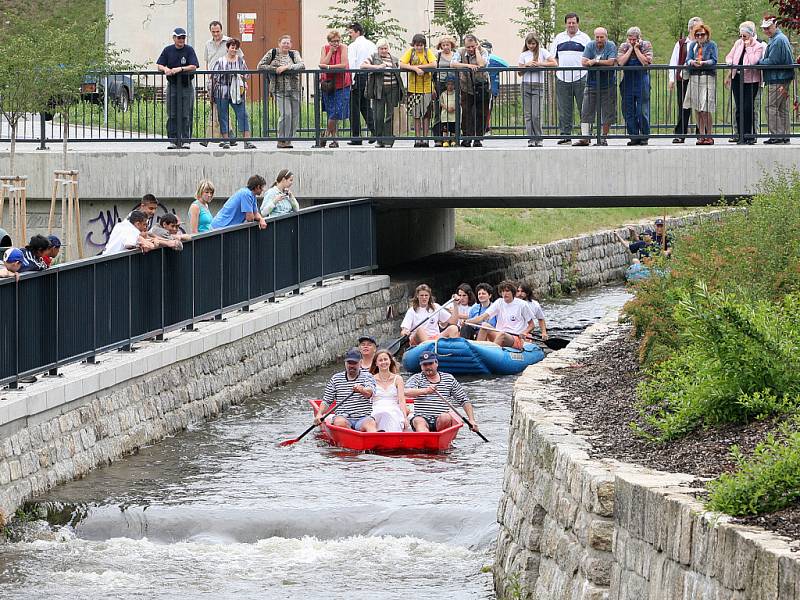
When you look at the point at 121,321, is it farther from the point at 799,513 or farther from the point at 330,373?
the point at 799,513

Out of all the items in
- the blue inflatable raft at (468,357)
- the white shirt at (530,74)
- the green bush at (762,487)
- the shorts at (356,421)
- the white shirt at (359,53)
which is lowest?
the blue inflatable raft at (468,357)

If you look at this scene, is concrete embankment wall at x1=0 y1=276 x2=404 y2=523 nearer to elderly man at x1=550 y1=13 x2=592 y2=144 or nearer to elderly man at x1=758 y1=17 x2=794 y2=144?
elderly man at x1=550 y1=13 x2=592 y2=144

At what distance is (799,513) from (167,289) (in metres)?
10.8

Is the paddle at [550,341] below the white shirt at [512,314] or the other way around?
below

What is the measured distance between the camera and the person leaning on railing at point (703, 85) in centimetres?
2319

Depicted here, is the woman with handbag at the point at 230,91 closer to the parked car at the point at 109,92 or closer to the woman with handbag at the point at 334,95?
the woman with handbag at the point at 334,95

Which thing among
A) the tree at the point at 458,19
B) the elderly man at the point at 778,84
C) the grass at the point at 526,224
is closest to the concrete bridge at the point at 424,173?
the elderly man at the point at 778,84

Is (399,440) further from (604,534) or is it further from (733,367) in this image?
A: (604,534)

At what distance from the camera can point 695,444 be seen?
28.6ft

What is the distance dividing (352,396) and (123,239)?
287cm

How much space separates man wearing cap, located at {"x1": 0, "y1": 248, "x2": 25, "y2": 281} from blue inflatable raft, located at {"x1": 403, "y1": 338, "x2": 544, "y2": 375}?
8.14 metres

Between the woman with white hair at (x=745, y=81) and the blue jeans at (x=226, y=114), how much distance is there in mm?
7469

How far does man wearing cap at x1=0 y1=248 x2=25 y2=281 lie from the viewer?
12867 mm

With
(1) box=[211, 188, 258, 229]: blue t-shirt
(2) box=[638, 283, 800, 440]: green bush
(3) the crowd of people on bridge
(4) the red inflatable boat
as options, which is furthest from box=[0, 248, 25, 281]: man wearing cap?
(3) the crowd of people on bridge
